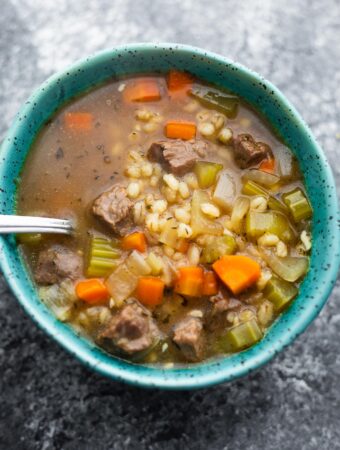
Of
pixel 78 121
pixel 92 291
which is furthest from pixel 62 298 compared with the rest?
pixel 78 121

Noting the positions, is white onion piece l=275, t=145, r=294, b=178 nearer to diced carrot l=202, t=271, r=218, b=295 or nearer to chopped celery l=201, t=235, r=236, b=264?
chopped celery l=201, t=235, r=236, b=264

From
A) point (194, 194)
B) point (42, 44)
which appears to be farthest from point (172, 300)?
point (42, 44)

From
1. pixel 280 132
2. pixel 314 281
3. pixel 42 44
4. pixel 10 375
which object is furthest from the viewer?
pixel 42 44

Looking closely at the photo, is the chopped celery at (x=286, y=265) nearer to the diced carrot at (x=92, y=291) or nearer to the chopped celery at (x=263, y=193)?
the chopped celery at (x=263, y=193)

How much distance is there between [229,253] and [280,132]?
513mm

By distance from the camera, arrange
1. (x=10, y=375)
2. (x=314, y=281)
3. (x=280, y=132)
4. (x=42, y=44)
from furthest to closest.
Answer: (x=42, y=44)
(x=10, y=375)
(x=280, y=132)
(x=314, y=281)

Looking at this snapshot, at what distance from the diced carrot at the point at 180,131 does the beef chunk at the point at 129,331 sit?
670 mm

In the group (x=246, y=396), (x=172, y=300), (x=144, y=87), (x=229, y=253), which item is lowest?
(x=246, y=396)

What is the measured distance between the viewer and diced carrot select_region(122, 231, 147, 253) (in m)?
2.52

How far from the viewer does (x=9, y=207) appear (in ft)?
8.24

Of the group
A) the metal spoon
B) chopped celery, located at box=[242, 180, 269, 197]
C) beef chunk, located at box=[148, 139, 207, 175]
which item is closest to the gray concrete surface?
the metal spoon

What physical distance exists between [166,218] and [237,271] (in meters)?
0.32

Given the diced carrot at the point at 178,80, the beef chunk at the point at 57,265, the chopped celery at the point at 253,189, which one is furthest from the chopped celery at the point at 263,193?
the beef chunk at the point at 57,265

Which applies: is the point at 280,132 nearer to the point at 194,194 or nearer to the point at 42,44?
the point at 194,194
